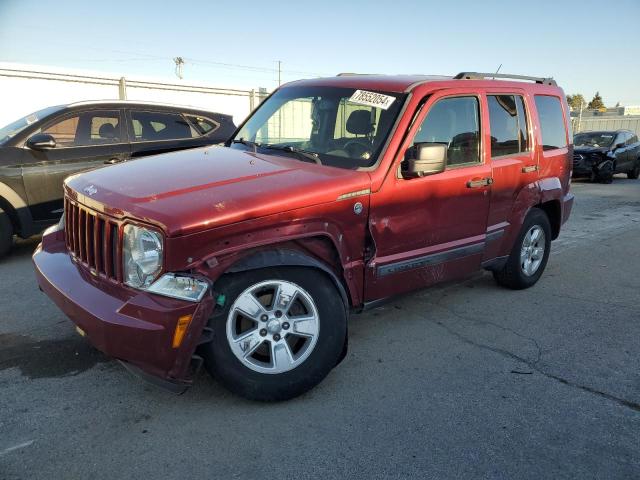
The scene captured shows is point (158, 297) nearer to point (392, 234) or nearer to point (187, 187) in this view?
point (187, 187)

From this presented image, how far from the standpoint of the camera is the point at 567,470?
2484 millimetres

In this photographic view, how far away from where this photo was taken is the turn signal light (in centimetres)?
254

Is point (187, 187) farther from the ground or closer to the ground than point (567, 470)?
farther from the ground

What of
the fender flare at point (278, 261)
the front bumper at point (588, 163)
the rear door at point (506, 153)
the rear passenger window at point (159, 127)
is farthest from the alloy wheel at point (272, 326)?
the front bumper at point (588, 163)

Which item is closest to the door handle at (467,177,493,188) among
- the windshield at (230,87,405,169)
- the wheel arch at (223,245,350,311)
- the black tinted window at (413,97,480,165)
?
the black tinted window at (413,97,480,165)

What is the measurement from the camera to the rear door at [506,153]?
4312 mm

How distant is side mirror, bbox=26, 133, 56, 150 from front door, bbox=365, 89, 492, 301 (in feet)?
13.9

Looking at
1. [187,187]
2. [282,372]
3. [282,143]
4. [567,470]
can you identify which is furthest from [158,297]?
[567,470]

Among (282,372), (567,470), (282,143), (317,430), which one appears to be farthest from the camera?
(282,143)

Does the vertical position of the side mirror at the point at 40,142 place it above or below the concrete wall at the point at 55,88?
below

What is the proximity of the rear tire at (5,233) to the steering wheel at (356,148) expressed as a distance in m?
4.16

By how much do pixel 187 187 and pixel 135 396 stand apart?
1282 millimetres

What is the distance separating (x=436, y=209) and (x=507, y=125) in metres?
1.35

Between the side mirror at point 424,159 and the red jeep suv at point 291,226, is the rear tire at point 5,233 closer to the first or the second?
the red jeep suv at point 291,226
